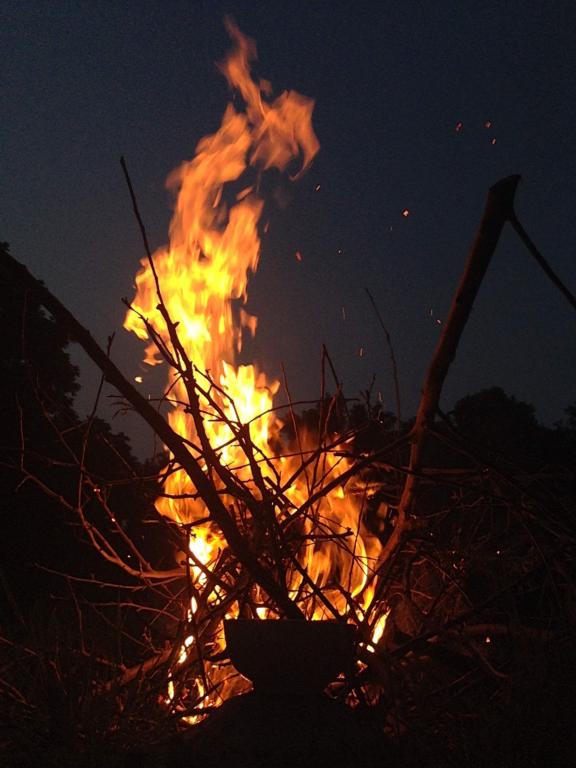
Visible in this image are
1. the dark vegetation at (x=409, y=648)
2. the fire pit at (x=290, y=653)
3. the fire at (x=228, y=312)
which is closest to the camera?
the dark vegetation at (x=409, y=648)

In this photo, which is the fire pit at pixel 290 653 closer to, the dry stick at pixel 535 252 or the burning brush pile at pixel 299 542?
the burning brush pile at pixel 299 542

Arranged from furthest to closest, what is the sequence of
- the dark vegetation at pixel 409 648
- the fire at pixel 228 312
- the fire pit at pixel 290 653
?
the fire at pixel 228 312 → the fire pit at pixel 290 653 → the dark vegetation at pixel 409 648

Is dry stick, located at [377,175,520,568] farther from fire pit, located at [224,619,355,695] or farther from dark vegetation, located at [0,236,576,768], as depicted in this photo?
fire pit, located at [224,619,355,695]

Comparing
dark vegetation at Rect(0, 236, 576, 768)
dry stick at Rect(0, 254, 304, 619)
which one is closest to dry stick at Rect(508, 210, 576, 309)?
dark vegetation at Rect(0, 236, 576, 768)

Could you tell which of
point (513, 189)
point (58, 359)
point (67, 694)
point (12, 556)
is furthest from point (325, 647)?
point (58, 359)

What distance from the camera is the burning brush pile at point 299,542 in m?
1.80

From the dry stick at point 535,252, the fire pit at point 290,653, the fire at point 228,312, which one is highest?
the fire at point 228,312

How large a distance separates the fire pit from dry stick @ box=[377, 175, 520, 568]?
62 cm

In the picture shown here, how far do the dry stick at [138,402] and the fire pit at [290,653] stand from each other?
208 mm

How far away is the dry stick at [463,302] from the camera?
169 cm

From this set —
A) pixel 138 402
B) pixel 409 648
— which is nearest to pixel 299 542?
pixel 409 648

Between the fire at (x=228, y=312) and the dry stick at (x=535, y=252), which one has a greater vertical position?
the fire at (x=228, y=312)

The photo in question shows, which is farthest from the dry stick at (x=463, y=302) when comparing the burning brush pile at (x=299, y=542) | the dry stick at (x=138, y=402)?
the dry stick at (x=138, y=402)

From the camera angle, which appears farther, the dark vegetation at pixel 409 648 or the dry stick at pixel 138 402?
the dry stick at pixel 138 402
